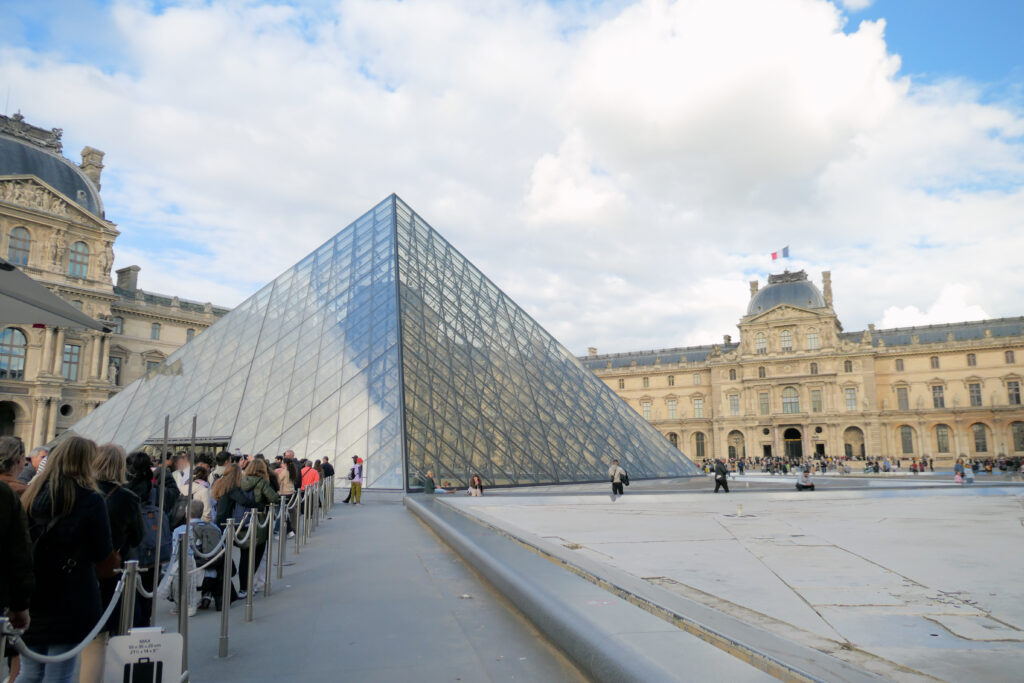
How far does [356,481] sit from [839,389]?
187 feet

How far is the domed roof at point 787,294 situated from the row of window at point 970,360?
8.64 m

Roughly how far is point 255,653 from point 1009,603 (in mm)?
5139

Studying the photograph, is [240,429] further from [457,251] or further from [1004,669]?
[1004,669]

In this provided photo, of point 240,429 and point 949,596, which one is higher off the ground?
point 240,429

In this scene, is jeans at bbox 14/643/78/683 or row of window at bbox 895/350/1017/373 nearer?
jeans at bbox 14/643/78/683

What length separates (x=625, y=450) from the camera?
72.5 ft

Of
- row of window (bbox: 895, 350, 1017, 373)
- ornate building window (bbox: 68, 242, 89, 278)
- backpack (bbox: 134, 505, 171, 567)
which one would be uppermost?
ornate building window (bbox: 68, 242, 89, 278)

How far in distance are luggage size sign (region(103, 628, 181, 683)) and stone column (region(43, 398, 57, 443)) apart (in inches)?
1749

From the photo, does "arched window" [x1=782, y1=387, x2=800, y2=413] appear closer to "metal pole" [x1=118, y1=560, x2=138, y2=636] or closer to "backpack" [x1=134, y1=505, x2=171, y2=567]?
"backpack" [x1=134, y1=505, x2=171, y2=567]

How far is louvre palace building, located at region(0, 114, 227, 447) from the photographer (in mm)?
38250

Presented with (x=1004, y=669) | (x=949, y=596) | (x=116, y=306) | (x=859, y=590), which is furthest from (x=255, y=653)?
(x=116, y=306)

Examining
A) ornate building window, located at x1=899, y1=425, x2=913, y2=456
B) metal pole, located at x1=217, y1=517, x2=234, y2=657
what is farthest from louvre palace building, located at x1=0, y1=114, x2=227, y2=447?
ornate building window, located at x1=899, y1=425, x2=913, y2=456

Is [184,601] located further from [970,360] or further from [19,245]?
[970,360]

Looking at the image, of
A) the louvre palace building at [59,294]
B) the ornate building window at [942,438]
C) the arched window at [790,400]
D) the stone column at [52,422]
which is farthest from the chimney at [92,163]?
the ornate building window at [942,438]
